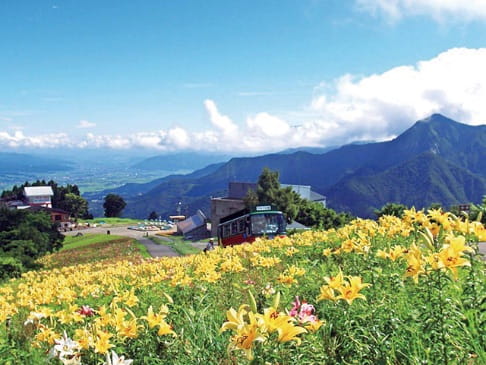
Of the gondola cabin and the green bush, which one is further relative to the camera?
the gondola cabin

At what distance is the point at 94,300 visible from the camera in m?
6.44

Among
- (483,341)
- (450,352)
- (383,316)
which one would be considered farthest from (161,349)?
(483,341)

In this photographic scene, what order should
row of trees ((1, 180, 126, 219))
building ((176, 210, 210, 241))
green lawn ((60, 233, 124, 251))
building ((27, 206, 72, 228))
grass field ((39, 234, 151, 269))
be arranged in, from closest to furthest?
1. grass field ((39, 234, 151, 269))
2. green lawn ((60, 233, 124, 251))
3. building ((176, 210, 210, 241))
4. building ((27, 206, 72, 228))
5. row of trees ((1, 180, 126, 219))

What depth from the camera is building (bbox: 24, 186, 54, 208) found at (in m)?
117

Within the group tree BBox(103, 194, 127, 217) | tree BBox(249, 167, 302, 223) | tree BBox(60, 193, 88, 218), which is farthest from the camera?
tree BBox(103, 194, 127, 217)

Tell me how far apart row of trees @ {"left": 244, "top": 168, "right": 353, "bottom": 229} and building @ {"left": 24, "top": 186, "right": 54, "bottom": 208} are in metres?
78.3

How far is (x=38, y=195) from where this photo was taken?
117 meters

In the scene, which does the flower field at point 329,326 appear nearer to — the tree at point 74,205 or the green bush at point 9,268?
the green bush at point 9,268

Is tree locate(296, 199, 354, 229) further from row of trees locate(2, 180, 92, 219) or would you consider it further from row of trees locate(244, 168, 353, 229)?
row of trees locate(2, 180, 92, 219)

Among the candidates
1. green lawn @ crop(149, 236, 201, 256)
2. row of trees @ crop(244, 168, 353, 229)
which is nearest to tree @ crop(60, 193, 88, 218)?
row of trees @ crop(244, 168, 353, 229)

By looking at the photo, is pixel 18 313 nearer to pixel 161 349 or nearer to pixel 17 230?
pixel 161 349

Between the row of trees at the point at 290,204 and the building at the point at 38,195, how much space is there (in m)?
78.3

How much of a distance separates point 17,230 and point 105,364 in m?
27.1

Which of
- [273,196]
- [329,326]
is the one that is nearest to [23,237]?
[329,326]
